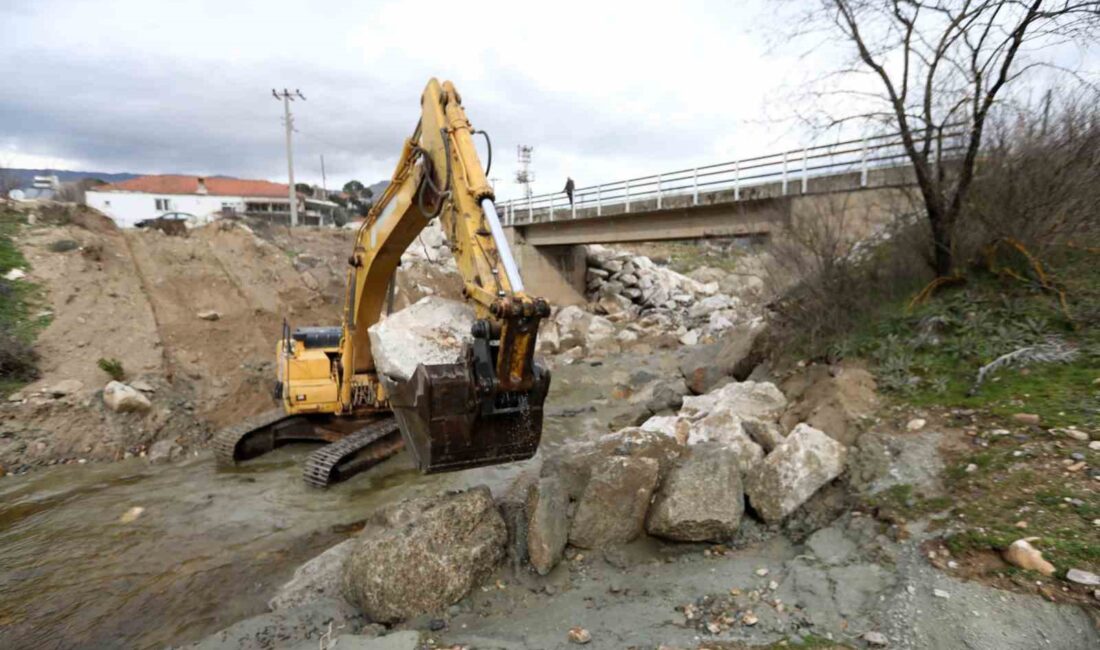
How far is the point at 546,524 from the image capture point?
5.37m

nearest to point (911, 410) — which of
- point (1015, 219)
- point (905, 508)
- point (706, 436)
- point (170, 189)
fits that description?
point (905, 508)

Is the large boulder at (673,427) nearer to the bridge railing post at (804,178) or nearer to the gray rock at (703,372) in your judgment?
the gray rock at (703,372)

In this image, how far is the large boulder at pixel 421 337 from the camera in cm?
498

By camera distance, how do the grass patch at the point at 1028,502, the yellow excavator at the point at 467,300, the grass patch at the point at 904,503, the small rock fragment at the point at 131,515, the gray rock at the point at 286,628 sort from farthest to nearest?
the small rock fragment at the point at 131,515
the grass patch at the point at 904,503
the gray rock at the point at 286,628
the yellow excavator at the point at 467,300
the grass patch at the point at 1028,502

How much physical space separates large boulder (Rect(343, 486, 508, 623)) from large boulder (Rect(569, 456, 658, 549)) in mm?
770

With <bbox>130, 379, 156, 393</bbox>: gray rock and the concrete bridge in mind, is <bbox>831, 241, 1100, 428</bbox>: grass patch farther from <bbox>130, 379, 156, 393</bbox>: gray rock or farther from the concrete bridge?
<bbox>130, 379, 156, 393</bbox>: gray rock

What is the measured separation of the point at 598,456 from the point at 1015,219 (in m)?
6.14

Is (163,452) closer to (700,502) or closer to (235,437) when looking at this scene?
(235,437)

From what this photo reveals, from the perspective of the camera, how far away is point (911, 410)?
641 centimetres

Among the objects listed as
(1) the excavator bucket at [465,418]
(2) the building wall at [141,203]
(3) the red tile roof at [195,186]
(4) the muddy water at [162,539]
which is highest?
(3) the red tile roof at [195,186]

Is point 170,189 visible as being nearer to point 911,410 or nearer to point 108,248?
point 108,248

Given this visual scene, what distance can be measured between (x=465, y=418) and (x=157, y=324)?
14.5 metres

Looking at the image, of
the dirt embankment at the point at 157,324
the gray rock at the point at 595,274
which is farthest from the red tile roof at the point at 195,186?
the gray rock at the point at 595,274

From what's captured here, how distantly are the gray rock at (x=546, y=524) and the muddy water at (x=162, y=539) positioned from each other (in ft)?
8.90
